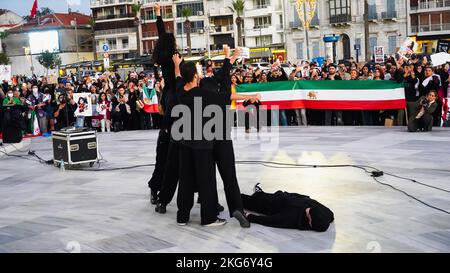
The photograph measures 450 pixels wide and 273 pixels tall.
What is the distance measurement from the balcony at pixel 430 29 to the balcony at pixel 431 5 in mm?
Answer: 1744

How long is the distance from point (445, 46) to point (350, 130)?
5.45m

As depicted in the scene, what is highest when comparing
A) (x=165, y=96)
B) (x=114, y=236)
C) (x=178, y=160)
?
(x=165, y=96)

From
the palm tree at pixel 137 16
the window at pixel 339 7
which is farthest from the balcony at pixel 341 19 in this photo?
the palm tree at pixel 137 16

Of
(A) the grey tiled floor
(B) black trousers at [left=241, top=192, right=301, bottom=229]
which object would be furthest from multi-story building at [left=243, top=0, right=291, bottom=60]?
(B) black trousers at [left=241, top=192, right=301, bottom=229]

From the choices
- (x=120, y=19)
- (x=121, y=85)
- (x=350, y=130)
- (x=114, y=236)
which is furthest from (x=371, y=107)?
(x=120, y=19)

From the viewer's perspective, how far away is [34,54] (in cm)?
9881

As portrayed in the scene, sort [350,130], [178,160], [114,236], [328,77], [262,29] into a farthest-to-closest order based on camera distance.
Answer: [262,29] → [328,77] → [350,130] → [178,160] → [114,236]

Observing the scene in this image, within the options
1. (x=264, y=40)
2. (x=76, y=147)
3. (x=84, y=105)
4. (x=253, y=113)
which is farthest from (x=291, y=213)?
(x=264, y=40)

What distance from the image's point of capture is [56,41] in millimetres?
96625

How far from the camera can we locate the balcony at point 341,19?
67.8 metres

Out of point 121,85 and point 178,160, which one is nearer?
point 178,160

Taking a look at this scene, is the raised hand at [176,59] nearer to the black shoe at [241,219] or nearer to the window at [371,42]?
the black shoe at [241,219]

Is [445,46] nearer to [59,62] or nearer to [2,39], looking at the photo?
[59,62]
